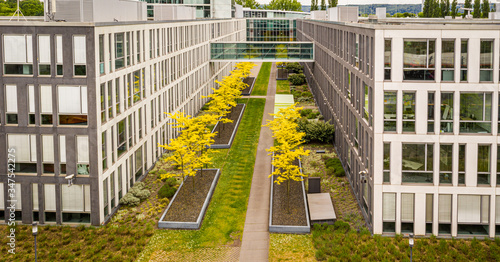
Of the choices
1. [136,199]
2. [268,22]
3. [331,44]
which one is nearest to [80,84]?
[136,199]

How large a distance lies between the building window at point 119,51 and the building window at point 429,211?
2041 cm

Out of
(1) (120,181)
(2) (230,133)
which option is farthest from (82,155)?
(2) (230,133)

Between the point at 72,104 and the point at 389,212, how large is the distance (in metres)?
18.7

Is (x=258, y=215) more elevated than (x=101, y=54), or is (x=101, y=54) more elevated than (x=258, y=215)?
(x=101, y=54)

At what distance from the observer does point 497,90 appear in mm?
25234

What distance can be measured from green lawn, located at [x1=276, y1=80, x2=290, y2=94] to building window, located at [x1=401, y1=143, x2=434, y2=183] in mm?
49899

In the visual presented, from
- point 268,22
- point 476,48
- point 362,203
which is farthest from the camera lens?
point 268,22

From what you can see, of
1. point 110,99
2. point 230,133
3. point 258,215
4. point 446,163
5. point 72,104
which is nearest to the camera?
point 446,163

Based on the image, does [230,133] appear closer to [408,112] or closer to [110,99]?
[110,99]

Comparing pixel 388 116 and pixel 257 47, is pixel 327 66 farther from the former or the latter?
pixel 388 116

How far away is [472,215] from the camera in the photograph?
2623cm

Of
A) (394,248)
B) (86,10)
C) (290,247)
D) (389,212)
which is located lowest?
(290,247)

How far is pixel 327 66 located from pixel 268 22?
221 ft

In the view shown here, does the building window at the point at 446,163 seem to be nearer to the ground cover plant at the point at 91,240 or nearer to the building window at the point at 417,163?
the building window at the point at 417,163
